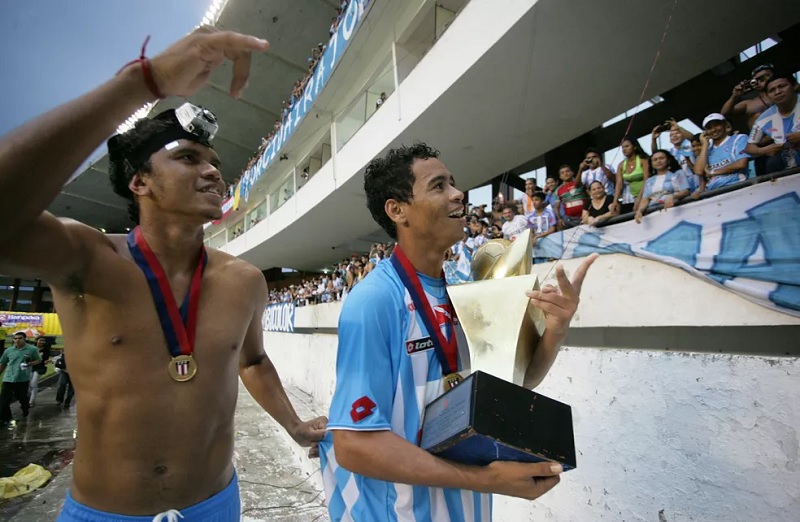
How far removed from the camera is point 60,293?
132cm

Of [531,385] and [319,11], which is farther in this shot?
[319,11]

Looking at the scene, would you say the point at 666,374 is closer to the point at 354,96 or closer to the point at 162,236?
the point at 162,236

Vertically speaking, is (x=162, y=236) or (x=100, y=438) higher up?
(x=162, y=236)

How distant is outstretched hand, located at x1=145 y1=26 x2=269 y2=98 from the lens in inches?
32.0

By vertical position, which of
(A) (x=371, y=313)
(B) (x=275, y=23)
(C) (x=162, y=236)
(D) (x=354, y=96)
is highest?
(B) (x=275, y=23)

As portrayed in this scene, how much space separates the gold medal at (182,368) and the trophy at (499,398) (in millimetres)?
853

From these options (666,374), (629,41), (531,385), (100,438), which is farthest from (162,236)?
(629,41)

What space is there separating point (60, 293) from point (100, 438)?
48 centimetres

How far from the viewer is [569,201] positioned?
198 inches

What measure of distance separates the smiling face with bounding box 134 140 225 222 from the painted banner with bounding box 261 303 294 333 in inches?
463

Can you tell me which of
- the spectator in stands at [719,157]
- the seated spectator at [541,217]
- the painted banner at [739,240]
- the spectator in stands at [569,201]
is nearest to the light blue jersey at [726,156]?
the spectator in stands at [719,157]

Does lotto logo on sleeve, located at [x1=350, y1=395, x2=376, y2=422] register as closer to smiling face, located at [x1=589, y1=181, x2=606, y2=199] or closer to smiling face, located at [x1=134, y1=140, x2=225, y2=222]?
smiling face, located at [x1=134, y1=140, x2=225, y2=222]

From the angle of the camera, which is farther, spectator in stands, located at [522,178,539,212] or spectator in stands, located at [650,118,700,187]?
spectator in stands, located at [522,178,539,212]

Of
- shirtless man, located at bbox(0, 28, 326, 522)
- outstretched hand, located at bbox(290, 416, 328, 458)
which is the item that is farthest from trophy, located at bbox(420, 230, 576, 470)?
shirtless man, located at bbox(0, 28, 326, 522)
